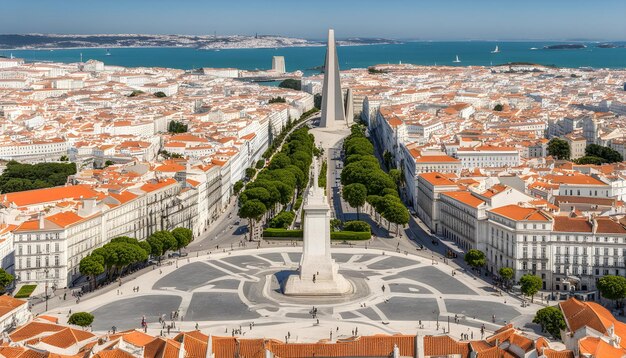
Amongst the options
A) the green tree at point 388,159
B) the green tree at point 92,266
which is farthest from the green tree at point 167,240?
the green tree at point 388,159

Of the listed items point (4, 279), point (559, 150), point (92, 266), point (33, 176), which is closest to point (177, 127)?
point (33, 176)

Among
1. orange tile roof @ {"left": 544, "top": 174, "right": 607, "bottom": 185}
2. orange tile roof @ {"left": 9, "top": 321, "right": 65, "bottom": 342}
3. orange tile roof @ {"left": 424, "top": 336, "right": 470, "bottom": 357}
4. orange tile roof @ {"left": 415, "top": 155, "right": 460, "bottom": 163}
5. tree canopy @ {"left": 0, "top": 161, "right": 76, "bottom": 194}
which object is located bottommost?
orange tile roof @ {"left": 9, "top": 321, "right": 65, "bottom": 342}

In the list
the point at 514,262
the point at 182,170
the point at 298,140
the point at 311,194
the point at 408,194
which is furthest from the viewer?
the point at 298,140

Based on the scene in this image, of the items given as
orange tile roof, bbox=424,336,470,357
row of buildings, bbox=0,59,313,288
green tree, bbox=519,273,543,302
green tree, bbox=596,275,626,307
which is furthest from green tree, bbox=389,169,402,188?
orange tile roof, bbox=424,336,470,357

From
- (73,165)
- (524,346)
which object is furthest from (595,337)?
(73,165)

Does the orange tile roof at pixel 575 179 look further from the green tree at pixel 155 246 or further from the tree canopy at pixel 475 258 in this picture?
the green tree at pixel 155 246

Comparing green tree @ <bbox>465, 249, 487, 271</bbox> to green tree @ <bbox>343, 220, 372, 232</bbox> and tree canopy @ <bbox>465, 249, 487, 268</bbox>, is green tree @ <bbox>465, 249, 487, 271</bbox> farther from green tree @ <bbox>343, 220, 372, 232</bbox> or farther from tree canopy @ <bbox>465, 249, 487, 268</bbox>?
green tree @ <bbox>343, 220, 372, 232</bbox>

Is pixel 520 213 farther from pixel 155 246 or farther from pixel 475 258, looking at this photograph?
pixel 155 246

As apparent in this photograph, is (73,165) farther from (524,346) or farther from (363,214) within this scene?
(524,346)
